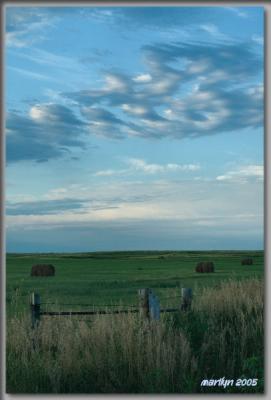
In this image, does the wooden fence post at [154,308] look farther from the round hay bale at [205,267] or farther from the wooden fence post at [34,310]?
the round hay bale at [205,267]

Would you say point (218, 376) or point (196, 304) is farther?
point (196, 304)

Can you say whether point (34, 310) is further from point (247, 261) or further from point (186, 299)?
point (247, 261)

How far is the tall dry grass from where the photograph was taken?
6234mm

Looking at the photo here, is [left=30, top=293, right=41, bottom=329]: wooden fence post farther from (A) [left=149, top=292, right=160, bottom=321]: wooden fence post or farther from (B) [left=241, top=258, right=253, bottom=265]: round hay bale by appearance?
(B) [left=241, top=258, right=253, bottom=265]: round hay bale

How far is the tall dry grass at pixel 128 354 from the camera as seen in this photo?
20.5ft

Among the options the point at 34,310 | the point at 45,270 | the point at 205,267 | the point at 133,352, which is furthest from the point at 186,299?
the point at 45,270

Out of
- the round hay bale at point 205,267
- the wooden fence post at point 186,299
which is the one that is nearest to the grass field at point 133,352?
the wooden fence post at point 186,299

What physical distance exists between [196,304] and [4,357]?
2.58 metres

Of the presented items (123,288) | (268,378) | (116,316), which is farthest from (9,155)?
(123,288)

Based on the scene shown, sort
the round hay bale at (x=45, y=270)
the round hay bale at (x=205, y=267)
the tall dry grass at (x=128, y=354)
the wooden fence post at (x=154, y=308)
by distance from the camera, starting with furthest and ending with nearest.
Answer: the round hay bale at (x=45, y=270)
the round hay bale at (x=205, y=267)
the wooden fence post at (x=154, y=308)
the tall dry grass at (x=128, y=354)

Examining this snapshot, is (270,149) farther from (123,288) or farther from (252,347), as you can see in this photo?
(123,288)

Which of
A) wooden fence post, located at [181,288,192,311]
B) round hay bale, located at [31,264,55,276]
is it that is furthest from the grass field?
round hay bale, located at [31,264,55,276]

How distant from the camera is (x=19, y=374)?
6.39 metres

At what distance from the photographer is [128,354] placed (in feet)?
20.9
